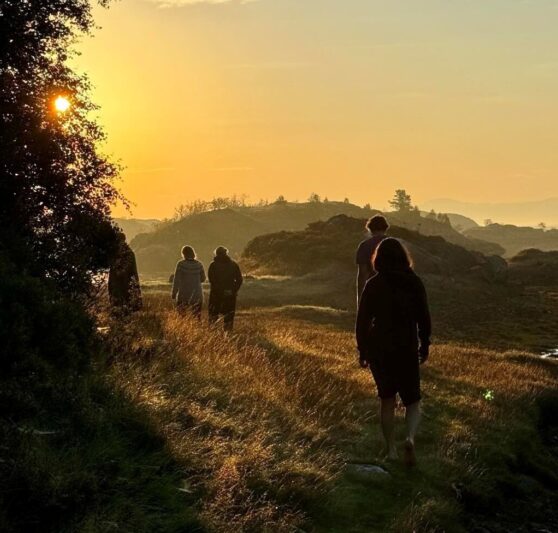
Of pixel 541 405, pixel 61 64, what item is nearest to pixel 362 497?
pixel 541 405

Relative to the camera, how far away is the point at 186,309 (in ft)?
45.3

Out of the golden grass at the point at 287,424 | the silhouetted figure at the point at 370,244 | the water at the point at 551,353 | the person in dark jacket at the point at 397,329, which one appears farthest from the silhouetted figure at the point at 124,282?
the water at the point at 551,353

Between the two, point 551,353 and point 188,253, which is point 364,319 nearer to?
point 188,253

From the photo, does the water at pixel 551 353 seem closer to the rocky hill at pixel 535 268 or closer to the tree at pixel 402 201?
the rocky hill at pixel 535 268

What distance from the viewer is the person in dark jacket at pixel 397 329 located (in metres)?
6.91

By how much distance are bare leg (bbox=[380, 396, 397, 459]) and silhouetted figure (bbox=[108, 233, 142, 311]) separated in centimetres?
639

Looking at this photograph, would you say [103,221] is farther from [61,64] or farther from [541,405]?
[541,405]

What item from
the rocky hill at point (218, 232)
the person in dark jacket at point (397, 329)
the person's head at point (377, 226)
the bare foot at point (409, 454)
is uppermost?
the rocky hill at point (218, 232)

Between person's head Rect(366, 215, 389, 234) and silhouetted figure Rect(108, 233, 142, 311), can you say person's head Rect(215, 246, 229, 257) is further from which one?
person's head Rect(366, 215, 389, 234)

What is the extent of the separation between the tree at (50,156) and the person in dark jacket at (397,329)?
4783mm

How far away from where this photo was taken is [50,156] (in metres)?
10.5

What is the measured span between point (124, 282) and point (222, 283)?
106 inches

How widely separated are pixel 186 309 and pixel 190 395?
683 centimetres

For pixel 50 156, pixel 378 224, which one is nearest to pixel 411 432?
pixel 378 224
